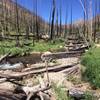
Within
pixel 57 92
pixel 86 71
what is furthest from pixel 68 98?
pixel 86 71

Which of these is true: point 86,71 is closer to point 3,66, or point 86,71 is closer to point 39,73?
point 39,73

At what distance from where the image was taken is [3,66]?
14.4 m

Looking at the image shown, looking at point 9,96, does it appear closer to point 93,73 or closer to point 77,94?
point 77,94

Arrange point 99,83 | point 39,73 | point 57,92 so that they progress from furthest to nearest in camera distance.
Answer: point 39,73
point 99,83
point 57,92

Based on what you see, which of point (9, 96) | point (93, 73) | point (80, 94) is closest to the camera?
point (9, 96)

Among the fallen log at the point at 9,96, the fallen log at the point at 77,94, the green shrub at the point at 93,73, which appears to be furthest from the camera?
the green shrub at the point at 93,73

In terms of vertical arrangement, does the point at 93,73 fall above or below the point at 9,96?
above

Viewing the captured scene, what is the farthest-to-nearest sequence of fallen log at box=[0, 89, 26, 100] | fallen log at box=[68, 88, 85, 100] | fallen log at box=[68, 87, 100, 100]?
fallen log at box=[68, 88, 85, 100], fallen log at box=[68, 87, 100, 100], fallen log at box=[0, 89, 26, 100]

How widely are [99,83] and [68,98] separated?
5.45 ft

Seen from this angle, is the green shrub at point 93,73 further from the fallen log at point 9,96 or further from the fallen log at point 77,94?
the fallen log at point 9,96

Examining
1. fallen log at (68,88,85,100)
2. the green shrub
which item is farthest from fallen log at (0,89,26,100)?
the green shrub

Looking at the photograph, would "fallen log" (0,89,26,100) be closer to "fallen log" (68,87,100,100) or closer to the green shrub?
"fallen log" (68,87,100,100)

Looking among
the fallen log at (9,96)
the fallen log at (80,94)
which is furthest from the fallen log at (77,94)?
the fallen log at (9,96)

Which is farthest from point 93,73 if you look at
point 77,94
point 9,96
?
point 9,96
